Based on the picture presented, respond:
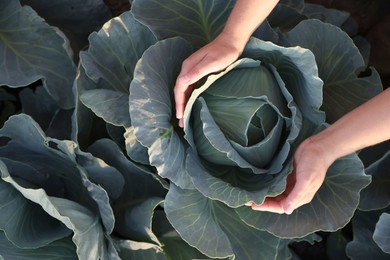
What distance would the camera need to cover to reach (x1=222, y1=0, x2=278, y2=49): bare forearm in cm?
81

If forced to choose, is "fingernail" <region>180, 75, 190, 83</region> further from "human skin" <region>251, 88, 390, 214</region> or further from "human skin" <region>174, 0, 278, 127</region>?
"human skin" <region>251, 88, 390, 214</region>

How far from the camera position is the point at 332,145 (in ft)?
2.64

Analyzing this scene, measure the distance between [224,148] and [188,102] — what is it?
9 centimetres

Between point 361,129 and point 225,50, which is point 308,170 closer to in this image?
point 361,129

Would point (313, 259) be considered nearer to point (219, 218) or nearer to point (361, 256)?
point (361, 256)

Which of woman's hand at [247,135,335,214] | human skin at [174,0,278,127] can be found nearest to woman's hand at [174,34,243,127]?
human skin at [174,0,278,127]

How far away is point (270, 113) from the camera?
84 centimetres

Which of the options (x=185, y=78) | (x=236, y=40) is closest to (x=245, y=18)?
(x=236, y=40)

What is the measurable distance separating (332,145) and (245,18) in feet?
0.81

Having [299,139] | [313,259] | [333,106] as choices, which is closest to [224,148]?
[299,139]

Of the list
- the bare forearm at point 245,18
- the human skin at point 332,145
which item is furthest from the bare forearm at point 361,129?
the bare forearm at point 245,18

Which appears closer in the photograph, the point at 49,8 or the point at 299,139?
the point at 299,139

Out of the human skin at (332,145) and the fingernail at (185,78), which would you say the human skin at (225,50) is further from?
the human skin at (332,145)

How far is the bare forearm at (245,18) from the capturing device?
814 mm
